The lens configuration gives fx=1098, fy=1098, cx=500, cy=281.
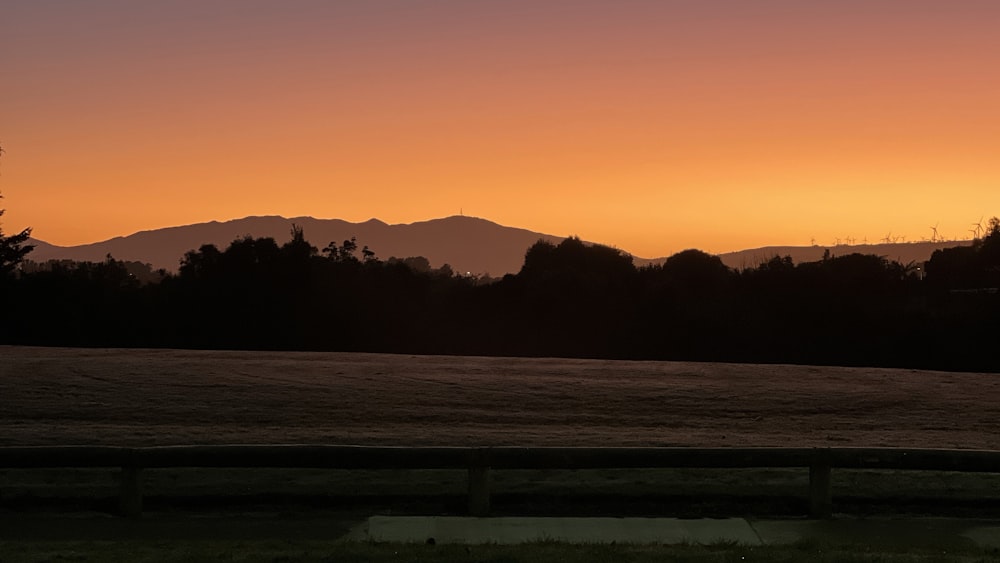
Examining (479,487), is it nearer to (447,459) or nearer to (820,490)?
(447,459)

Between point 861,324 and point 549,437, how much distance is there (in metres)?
44.5

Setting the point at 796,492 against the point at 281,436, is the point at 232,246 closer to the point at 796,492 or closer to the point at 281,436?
the point at 281,436

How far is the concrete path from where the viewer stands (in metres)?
12.5

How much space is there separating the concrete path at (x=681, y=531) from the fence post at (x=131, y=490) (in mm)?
3007

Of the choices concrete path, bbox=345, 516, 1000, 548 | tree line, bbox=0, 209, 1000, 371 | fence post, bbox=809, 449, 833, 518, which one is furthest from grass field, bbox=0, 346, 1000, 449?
tree line, bbox=0, 209, 1000, 371

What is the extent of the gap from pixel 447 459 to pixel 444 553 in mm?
2791

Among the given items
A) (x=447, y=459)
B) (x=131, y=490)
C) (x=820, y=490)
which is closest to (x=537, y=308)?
(x=820, y=490)

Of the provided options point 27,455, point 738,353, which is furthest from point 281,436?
point 738,353

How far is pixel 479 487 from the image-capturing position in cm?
1407

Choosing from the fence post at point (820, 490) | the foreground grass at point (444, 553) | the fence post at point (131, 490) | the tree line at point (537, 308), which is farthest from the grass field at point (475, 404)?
the tree line at point (537, 308)

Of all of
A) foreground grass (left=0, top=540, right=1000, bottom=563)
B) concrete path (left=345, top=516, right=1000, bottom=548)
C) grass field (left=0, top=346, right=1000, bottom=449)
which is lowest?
concrete path (left=345, top=516, right=1000, bottom=548)

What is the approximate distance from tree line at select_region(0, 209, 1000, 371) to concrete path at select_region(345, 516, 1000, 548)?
45182mm

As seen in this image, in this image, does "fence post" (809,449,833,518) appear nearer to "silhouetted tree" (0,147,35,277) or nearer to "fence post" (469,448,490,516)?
"fence post" (469,448,490,516)

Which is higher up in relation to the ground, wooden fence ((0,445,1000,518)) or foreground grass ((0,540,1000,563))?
wooden fence ((0,445,1000,518))
